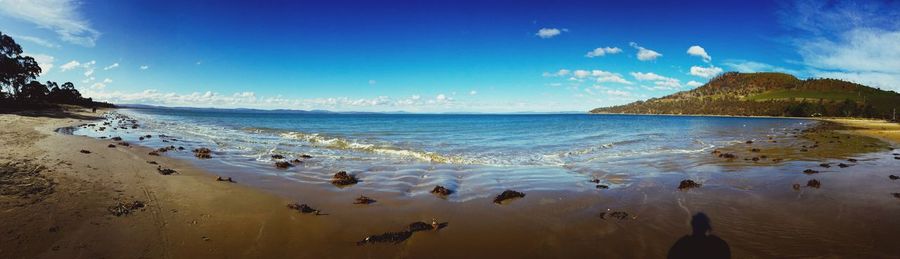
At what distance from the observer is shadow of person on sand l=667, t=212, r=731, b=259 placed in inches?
254

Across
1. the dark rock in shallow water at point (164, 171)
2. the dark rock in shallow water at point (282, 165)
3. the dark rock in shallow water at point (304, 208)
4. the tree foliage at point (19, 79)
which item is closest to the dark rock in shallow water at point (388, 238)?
the dark rock in shallow water at point (304, 208)

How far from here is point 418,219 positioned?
27.6ft

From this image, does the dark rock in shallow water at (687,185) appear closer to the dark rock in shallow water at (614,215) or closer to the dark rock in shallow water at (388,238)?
the dark rock in shallow water at (614,215)

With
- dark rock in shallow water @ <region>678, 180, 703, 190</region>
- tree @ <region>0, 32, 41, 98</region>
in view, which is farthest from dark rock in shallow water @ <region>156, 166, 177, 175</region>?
tree @ <region>0, 32, 41, 98</region>

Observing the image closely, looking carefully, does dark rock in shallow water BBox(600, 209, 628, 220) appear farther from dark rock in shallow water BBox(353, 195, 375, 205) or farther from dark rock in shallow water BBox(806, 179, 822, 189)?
dark rock in shallow water BBox(806, 179, 822, 189)

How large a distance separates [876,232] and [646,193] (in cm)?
446

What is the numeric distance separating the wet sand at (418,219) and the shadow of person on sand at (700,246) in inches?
5.6

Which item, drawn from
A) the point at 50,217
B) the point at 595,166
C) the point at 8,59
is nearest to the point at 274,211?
the point at 50,217

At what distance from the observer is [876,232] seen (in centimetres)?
734

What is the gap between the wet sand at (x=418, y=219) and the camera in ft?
21.1

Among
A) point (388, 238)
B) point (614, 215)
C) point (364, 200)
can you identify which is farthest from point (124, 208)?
point (614, 215)

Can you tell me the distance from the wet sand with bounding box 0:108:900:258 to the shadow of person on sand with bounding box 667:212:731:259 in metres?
0.14

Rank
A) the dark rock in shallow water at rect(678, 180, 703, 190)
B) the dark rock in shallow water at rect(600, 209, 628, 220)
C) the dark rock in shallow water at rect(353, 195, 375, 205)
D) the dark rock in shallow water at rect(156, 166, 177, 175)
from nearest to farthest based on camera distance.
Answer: the dark rock in shallow water at rect(600, 209, 628, 220) < the dark rock in shallow water at rect(353, 195, 375, 205) < the dark rock in shallow water at rect(678, 180, 703, 190) < the dark rock in shallow water at rect(156, 166, 177, 175)

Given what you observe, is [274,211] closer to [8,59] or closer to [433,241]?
[433,241]
